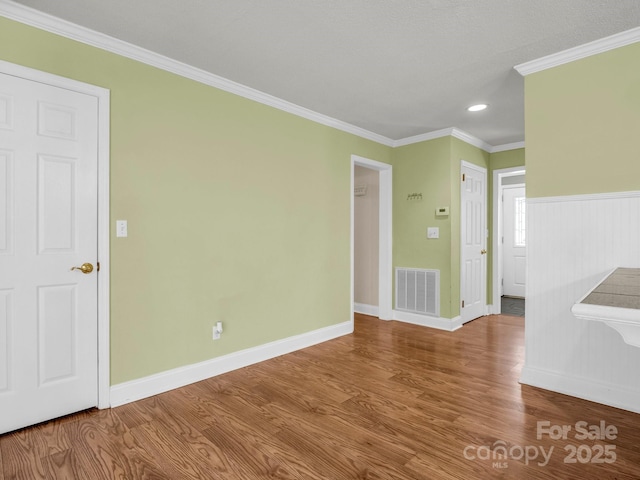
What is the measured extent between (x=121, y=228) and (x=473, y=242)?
4.30 meters

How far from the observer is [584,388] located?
97.4 inches

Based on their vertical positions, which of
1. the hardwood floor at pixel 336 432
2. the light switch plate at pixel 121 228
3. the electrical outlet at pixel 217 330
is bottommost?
the hardwood floor at pixel 336 432

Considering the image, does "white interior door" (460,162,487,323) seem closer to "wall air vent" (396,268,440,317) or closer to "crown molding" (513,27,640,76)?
"wall air vent" (396,268,440,317)

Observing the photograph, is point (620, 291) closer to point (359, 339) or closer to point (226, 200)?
point (226, 200)

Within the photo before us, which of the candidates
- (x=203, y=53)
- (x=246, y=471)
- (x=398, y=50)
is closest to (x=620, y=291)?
(x=246, y=471)

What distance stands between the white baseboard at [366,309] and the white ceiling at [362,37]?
2.95 metres

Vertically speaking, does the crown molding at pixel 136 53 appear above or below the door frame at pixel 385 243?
above

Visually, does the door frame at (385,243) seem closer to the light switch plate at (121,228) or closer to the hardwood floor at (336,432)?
the hardwood floor at (336,432)

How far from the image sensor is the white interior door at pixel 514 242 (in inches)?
271

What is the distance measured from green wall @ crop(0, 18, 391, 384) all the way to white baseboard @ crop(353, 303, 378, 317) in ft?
4.27

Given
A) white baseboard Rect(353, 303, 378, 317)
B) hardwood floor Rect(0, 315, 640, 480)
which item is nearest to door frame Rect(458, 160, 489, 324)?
white baseboard Rect(353, 303, 378, 317)

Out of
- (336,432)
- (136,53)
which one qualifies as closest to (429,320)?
(336,432)

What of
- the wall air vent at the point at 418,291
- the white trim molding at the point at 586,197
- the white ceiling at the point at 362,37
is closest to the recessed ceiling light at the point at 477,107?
the white ceiling at the point at 362,37

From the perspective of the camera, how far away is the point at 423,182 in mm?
4578
